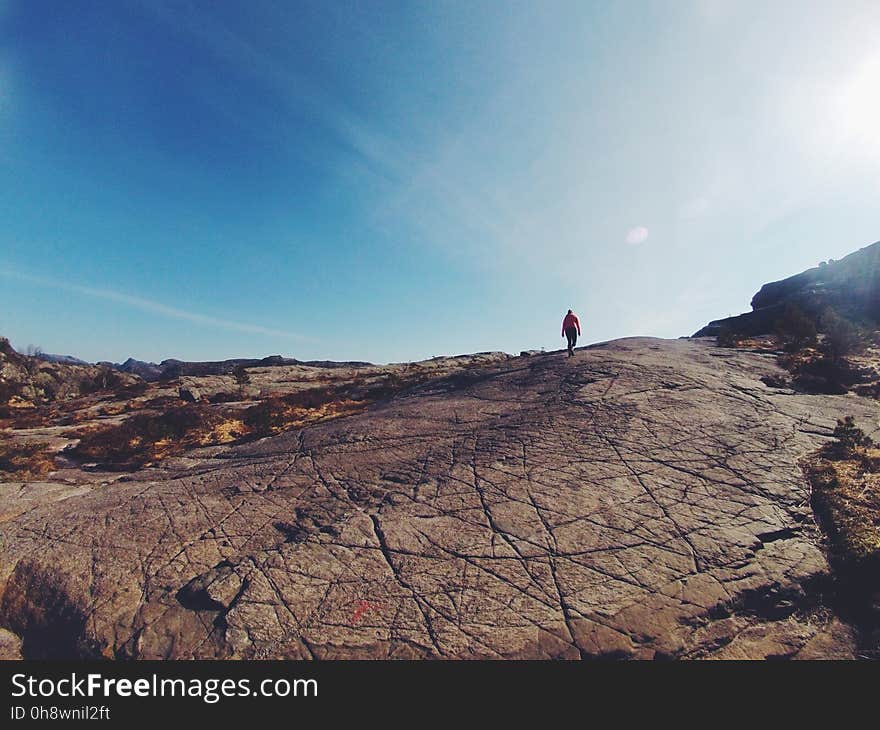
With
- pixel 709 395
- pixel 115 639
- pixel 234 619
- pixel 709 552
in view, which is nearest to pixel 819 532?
pixel 709 552

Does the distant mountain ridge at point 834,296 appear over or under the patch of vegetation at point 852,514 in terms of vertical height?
over

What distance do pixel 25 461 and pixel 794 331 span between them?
42.3 metres

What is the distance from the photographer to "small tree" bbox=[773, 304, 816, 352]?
75.5 feet

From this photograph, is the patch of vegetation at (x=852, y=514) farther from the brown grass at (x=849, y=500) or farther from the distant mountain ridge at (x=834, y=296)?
the distant mountain ridge at (x=834, y=296)

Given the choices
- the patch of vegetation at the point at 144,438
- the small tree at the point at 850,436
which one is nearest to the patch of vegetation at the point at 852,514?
the small tree at the point at 850,436

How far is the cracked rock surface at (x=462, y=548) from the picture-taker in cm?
587

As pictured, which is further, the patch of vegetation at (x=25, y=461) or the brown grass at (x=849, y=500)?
the patch of vegetation at (x=25, y=461)

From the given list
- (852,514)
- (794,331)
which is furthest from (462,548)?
(794,331)

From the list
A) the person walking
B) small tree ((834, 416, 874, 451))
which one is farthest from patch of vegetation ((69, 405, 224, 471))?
small tree ((834, 416, 874, 451))

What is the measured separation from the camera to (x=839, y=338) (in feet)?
77.4

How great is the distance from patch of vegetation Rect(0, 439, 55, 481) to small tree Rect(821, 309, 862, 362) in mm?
32747

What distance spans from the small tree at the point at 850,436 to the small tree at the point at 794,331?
13.2m

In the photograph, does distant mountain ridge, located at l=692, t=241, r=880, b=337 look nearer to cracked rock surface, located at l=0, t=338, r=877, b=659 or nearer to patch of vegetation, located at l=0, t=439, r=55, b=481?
cracked rock surface, located at l=0, t=338, r=877, b=659

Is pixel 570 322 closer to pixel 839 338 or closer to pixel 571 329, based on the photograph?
pixel 571 329
